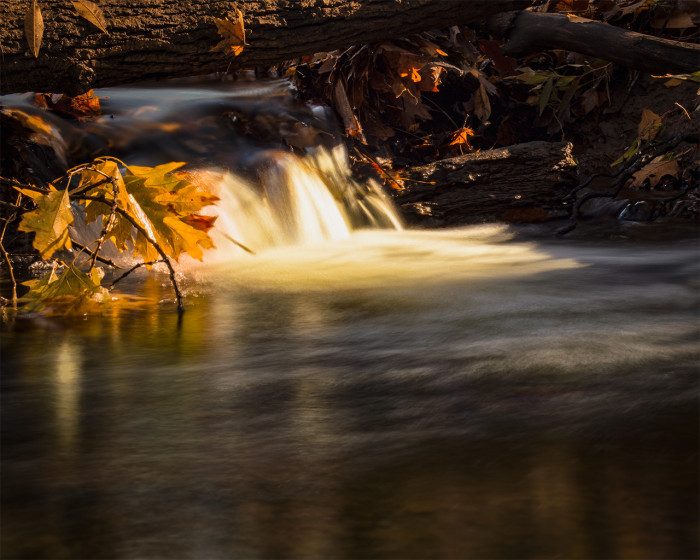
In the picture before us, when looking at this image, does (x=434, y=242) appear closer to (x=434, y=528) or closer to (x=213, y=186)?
(x=213, y=186)

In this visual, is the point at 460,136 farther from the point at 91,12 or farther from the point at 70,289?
the point at 70,289

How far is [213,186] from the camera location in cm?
349

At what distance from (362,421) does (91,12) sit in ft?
6.63

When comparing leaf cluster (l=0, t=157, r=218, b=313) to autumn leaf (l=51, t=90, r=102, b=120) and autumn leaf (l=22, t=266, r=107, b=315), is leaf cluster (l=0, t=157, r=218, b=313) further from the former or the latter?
autumn leaf (l=51, t=90, r=102, b=120)

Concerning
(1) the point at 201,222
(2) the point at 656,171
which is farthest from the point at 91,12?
(2) the point at 656,171

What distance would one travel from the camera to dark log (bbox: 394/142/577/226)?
4164mm

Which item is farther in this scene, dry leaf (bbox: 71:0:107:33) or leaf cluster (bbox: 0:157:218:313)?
dry leaf (bbox: 71:0:107:33)

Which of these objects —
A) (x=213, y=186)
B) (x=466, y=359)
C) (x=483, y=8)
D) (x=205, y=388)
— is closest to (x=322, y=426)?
(x=205, y=388)

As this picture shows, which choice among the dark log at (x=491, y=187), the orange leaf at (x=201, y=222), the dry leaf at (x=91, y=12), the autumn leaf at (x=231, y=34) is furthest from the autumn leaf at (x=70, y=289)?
the dark log at (x=491, y=187)

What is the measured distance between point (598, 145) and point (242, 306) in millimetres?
3511

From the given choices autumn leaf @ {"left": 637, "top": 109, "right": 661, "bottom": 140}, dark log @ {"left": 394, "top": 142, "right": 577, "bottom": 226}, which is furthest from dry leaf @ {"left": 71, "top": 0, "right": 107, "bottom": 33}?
autumn leaf @ {"left": 637, "top": 109, "right": 661, "bottom": 140}

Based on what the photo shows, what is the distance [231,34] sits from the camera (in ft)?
9.52

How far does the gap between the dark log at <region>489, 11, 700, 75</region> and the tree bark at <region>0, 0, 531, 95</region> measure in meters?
0.91

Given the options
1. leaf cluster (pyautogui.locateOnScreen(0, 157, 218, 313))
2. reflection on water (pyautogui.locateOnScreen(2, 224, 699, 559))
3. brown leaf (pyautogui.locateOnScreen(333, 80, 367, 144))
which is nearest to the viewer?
reflection on water (pyautogui.locateOnScreen(2, 224, 699, 559))
